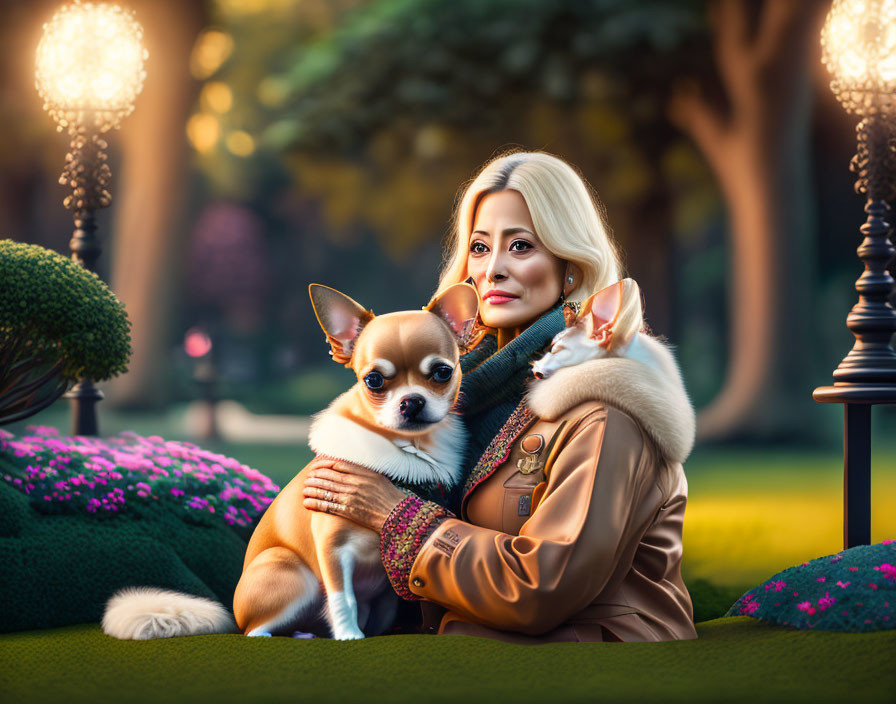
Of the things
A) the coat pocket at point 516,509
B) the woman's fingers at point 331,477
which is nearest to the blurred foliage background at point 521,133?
the woman's fingers at point 331,477

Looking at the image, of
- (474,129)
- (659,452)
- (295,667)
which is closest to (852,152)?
(474,129)

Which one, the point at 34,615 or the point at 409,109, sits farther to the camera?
the point at 409,109

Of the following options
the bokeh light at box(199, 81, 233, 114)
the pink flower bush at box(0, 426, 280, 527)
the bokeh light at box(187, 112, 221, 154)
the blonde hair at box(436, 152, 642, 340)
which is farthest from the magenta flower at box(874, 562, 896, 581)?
the bokeh light at box(199, 81, 233, 114)

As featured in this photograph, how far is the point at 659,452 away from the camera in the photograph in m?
3.61

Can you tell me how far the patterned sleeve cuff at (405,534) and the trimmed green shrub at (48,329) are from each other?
2.64 meters

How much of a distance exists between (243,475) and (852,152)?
45.0 feet

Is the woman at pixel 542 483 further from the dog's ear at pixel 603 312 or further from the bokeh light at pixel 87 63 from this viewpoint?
the bokeh light at pixel 87 63

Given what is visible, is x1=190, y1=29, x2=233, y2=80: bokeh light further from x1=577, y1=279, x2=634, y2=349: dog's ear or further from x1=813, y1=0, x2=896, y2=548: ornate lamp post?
x1=577, y1=279, x2=634, y2=349: dog's ear

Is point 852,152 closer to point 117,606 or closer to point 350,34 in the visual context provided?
point 350,34

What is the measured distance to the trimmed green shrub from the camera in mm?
5188

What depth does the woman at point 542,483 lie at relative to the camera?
11.1 feet

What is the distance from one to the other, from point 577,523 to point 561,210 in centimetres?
136

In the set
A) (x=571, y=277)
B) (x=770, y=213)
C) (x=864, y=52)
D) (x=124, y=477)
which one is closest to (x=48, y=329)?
(x=124, y=477)

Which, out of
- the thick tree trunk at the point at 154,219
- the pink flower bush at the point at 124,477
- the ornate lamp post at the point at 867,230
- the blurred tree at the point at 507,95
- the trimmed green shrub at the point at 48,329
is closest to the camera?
the pink flower bush at the point at 124,477
